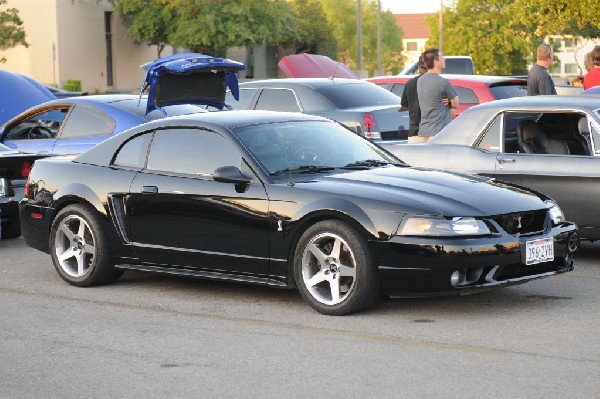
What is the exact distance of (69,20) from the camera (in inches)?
2421

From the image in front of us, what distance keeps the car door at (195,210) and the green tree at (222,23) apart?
175 feet

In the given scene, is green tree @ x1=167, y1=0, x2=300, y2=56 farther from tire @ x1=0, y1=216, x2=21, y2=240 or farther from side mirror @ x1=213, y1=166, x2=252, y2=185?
side mirror @ x1=213, y1=166, x2=252, y2=185

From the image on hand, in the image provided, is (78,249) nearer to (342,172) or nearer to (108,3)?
(342,172)

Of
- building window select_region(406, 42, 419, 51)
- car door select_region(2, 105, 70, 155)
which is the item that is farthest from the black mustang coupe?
building window select_region(406, 42, 419, 51)

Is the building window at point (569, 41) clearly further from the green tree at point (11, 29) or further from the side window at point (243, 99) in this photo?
the side window at point (243, 99)

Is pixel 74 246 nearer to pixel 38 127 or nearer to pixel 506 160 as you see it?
pixel 506 160

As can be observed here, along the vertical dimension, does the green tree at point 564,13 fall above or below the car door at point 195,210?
above

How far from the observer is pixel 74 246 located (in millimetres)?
10172

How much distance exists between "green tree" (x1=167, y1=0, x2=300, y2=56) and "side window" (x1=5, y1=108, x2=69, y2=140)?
47.1 m

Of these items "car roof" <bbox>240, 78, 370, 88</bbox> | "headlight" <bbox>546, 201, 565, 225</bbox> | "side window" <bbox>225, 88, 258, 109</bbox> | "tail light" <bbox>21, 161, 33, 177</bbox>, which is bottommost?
"tail light" <bbox>21, 161, 33, 177</bbox>

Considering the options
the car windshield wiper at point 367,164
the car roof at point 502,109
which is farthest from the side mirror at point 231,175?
the car roof at point 502,109

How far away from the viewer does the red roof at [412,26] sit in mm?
180250

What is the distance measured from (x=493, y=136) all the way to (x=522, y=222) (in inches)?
108

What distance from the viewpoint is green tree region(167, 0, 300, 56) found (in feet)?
207
